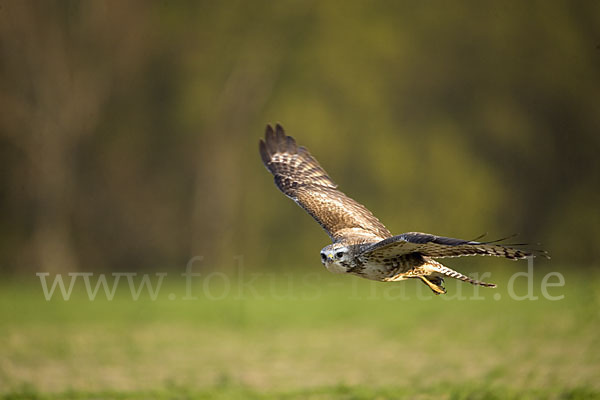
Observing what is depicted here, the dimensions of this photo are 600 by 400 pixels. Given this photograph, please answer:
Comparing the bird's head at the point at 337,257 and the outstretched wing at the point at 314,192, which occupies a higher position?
the outstretched wing at the point at 314,192

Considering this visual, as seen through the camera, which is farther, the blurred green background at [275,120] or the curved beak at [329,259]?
the blurred green background at [275,120]

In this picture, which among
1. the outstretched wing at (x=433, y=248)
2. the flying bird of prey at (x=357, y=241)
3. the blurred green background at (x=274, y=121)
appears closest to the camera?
the outstretched wing at (x=433, y=248)

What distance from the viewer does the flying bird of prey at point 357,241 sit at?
6520 mm

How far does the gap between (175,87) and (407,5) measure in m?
8.34

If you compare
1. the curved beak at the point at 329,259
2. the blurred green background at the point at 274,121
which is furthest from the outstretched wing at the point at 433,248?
the blurred green background at the point at 274,121

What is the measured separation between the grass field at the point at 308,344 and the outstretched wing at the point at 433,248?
188cm

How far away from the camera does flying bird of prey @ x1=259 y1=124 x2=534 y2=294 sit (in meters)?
6.52

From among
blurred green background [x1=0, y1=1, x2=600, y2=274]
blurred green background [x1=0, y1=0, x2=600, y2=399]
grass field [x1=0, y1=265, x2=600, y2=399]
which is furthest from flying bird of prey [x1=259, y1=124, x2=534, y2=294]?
blurred green background [x1=0, y1=1, x2=600, y2=274]

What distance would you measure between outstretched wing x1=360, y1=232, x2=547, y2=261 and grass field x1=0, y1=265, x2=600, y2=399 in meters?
1.88

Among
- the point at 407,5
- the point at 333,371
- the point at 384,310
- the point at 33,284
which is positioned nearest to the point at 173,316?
the point at 384,310

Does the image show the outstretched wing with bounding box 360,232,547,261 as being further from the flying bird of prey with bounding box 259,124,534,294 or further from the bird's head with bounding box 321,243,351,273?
the bird's head with bounding box 321,243,351,273

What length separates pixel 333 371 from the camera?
36.1 ft

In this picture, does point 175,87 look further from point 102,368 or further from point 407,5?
point 102,368

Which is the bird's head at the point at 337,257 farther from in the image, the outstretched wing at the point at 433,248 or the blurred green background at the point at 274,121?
the blurred green background at the point at 274,121
